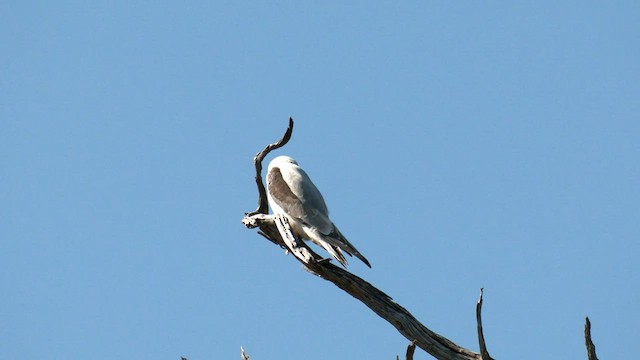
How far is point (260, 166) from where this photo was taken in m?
7.84

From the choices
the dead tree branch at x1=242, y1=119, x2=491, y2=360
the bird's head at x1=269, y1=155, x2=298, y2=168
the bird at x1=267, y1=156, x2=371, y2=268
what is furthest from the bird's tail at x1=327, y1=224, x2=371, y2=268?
the bird's head at x1=269, y1=155, x2=298, y2=168

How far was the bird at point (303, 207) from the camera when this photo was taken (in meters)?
8.05

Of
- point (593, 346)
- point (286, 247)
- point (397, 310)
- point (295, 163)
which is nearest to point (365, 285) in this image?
point (397, 310)

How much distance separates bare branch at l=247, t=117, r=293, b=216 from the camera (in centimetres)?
731

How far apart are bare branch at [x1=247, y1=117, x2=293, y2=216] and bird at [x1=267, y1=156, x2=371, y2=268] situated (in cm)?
33

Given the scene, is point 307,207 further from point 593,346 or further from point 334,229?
point 593,346

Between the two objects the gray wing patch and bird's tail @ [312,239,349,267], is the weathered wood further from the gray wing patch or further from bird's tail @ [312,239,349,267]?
the gray wing patch

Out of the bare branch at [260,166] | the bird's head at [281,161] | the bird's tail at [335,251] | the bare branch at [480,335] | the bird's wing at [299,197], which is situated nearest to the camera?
the bare branch at [480,335]

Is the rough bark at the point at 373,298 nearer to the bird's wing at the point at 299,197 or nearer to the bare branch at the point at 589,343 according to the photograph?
the bird's wing at the point at 299,197

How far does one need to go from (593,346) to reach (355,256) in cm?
251

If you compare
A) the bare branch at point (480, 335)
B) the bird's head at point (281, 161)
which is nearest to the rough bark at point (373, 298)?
the bare branch at point (480, 335)

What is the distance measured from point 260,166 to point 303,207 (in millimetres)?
839

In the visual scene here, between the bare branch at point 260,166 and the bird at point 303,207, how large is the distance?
33cm

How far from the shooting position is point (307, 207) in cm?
850
